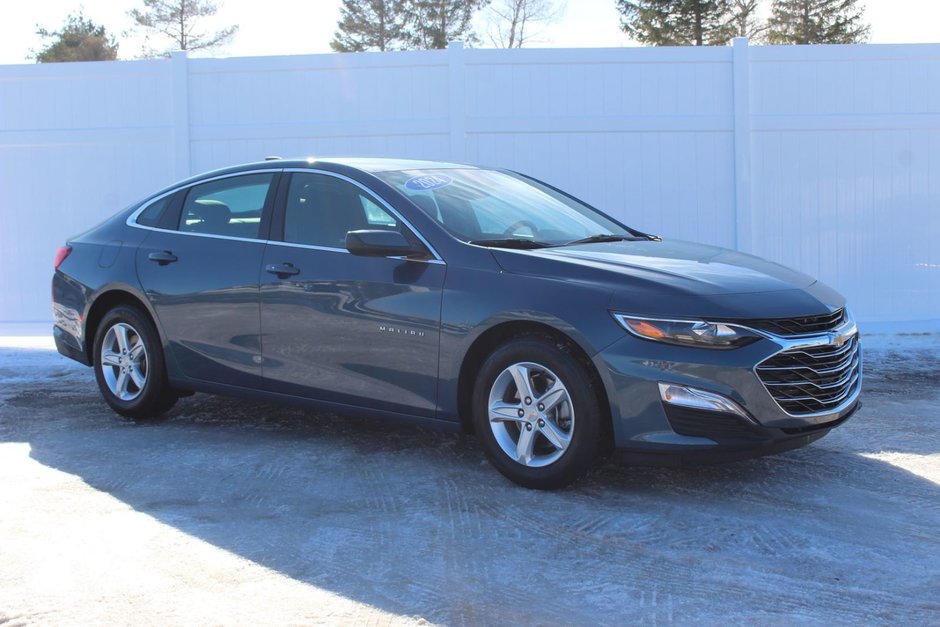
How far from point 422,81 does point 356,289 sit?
5448 millimetres

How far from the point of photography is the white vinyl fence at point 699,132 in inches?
402

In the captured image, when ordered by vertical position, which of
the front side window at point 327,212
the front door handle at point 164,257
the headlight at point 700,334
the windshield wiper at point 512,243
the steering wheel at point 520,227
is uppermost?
the front side window at point 327,212

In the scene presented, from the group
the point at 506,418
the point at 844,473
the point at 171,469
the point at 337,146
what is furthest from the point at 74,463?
the point at 337,146

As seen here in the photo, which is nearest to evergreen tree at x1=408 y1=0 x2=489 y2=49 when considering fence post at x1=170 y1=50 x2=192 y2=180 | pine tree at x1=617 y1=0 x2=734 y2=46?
pine tree at x1=617 y1=0 x2=734 y2=46

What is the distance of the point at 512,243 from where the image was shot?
203 inches

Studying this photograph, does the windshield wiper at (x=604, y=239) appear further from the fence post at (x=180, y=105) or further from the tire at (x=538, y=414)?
the fence post at (x=180, y=105)

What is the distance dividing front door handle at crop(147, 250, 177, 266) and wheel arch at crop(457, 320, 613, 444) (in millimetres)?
2104

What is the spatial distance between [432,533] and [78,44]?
136 feet

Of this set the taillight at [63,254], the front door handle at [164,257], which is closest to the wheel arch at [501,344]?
the front door handle at [164,257]

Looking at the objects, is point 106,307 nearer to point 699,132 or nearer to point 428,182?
point 428,182

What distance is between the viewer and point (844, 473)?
16.9 ft

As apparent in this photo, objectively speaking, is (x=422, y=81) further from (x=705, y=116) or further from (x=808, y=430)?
(x=808, y=430)

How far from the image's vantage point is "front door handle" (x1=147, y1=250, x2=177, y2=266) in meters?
6.10

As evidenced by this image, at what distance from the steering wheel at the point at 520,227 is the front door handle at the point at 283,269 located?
112cm
